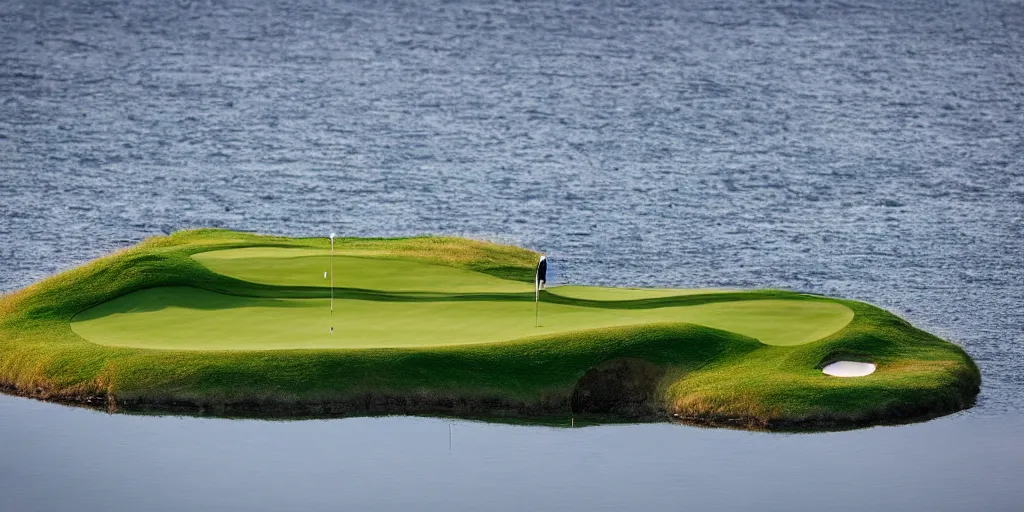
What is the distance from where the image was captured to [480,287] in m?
35.9

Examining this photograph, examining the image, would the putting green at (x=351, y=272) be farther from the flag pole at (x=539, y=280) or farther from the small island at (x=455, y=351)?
the flag pole at (x=539, y=280)

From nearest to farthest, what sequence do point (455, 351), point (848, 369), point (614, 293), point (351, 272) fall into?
point (455, 351) < point (848, 369) < point (614, 293) < point (351, 272)

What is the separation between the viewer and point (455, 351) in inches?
1225

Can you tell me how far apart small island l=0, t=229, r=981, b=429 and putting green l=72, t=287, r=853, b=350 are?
57 millimetres

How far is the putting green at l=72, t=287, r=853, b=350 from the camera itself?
3203cm

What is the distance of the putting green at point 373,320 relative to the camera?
32.0 metres

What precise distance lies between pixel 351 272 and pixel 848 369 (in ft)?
35.8

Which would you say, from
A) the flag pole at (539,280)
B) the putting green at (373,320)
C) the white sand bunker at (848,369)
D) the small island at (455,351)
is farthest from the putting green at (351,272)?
the white sand bunker at (848,369)

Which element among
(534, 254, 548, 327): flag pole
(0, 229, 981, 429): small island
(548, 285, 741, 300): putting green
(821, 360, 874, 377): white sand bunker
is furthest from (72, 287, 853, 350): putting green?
(821, 360, 874, 377): white sand bunker

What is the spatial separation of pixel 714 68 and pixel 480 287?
57349 millimetres

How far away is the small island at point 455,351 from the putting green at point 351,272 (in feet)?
0.36

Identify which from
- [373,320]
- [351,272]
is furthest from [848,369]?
[351,272]

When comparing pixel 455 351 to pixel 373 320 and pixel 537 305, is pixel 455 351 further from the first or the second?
pixel 537 305

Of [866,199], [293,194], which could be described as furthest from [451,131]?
[866,199]
